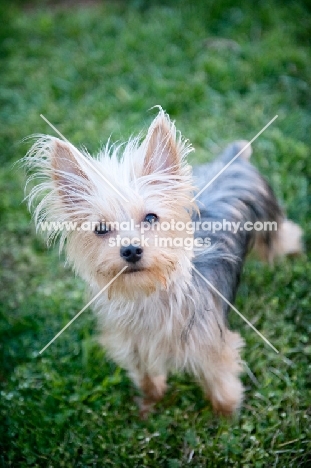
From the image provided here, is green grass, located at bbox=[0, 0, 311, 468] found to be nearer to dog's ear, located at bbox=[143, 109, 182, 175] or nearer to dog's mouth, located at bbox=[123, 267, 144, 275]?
dog's mouth, located at bbox=[123, 267, 144, 275]

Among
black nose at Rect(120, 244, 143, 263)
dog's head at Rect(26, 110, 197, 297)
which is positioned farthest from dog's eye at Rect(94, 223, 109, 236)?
black nose at Rect(120, 244, 143, 263)

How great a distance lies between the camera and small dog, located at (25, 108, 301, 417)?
2316 mm

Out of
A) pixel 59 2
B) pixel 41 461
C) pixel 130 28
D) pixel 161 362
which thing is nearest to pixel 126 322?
pixel 161 362

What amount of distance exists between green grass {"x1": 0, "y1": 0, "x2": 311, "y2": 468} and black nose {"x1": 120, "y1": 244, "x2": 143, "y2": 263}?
1.29 meters

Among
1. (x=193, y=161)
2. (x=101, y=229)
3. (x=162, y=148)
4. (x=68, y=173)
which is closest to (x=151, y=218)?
(x=101, y=229)

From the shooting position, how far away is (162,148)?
2398 millimetres

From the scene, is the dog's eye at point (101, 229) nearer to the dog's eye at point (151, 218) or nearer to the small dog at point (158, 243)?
the small dog at point (158, 243)

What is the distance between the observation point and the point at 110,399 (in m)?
3.19

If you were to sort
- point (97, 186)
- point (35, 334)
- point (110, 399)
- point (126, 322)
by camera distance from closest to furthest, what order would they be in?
point (97, 186) < point (126, 322) < point (110, 399) < point (35, 334)

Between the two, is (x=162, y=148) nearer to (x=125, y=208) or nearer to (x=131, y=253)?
(x=125, y=208)

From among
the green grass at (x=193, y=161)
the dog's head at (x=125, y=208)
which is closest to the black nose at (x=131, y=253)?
the dog's head at (x=125, y=208)

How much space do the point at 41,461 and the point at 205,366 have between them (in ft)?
3.76

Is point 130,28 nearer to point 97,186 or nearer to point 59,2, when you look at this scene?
point 59,2

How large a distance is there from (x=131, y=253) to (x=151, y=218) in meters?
0.22
